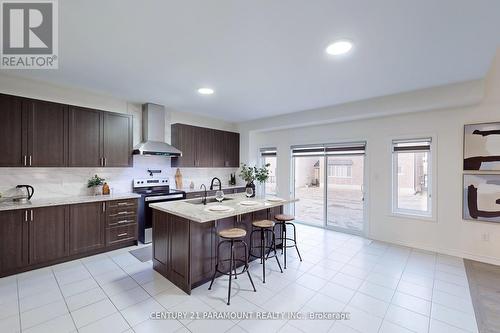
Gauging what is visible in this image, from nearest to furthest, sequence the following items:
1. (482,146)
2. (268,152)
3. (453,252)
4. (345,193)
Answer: (482,146) → (453,252) → (345,193) → (268,152)

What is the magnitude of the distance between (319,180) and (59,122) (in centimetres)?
514

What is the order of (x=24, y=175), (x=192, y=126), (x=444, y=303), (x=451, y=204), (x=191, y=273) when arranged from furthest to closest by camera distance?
1. (x=192, y=126)
2. (x=451, y=204)
3. (x=24, y=175)
4. (x=191, y=273)
5. (x=444, y=303)

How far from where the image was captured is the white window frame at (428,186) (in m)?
3.78

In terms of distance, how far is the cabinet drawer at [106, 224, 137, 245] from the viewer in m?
3.65

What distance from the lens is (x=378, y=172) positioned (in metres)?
4.32

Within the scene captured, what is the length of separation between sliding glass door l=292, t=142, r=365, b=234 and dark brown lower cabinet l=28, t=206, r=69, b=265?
4.64 metres

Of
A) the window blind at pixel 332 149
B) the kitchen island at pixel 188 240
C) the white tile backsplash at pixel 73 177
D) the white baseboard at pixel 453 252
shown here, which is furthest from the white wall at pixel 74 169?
the white baseboard at pixel 453 252

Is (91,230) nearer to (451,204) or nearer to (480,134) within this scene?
(451,204)

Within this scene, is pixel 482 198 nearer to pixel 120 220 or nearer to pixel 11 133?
pixel 120 220

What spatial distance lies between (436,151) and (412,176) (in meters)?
0.59

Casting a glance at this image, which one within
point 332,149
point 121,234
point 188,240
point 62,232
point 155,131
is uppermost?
point 155,131

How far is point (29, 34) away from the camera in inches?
87.3

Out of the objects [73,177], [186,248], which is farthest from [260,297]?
[73,177]

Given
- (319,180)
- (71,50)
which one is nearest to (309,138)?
(319,180)
